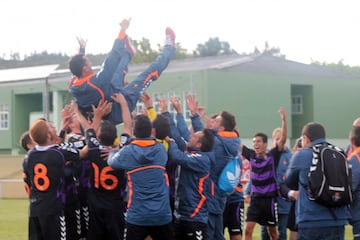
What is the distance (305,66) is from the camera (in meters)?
53.2

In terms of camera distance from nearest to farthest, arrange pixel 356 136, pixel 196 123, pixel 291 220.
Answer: pixel 196 123, pixel 356 136, pixel 291 220

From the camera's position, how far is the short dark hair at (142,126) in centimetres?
837

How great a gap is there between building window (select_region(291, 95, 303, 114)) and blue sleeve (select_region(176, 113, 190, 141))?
137ft

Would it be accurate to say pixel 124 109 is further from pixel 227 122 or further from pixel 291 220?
pixel 291 220

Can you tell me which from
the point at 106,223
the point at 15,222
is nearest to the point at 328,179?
the point at 106,223

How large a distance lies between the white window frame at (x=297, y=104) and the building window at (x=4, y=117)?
21270 millimetres

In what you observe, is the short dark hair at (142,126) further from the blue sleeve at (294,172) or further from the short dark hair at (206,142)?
the blue sleeve at (294,172)

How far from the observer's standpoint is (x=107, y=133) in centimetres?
858

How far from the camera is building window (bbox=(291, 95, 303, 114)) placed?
167ft

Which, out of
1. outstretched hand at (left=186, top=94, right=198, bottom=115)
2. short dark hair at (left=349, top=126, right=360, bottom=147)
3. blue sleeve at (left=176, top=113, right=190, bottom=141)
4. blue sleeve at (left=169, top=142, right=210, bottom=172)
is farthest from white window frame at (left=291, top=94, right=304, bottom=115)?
blue sleeve at (left=169, top=142, right=210, bottom=172)

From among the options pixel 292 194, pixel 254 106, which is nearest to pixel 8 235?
pixel 292 194

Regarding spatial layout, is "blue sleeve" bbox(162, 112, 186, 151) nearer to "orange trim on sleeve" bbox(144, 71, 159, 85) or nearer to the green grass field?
"orange trim on sleeve" bbox(144, 71, 159, 85)

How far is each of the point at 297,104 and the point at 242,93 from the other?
22.6 feet

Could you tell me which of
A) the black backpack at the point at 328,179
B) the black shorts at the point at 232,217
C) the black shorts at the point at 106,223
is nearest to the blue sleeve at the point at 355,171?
the black backpack at the point at 328,179
